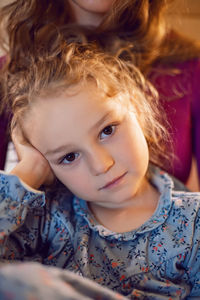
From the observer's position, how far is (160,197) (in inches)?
36.6

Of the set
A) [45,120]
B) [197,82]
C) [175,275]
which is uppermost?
[45,120]

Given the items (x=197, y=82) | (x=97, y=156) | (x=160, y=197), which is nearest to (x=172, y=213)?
(x=160, y=197)

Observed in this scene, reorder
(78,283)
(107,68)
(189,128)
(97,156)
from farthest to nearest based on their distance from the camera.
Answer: (189,128) < (107,68) < (97,156) < (78,283)

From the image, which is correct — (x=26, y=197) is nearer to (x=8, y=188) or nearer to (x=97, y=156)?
(x=8, y=188)

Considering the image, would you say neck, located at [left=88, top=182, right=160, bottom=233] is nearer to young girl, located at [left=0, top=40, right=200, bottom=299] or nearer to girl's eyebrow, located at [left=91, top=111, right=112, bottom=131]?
young girl, located at [left=0, top=40, right=200, bottom=299]

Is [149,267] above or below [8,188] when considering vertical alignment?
below

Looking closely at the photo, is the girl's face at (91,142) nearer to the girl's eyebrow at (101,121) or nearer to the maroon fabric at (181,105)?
the girl's eyebrow at (101,121)

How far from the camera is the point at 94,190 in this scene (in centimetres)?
86

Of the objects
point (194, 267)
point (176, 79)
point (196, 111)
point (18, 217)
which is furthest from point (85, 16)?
point (194, 267)

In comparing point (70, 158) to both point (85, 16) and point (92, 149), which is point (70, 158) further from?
point (85, 16)

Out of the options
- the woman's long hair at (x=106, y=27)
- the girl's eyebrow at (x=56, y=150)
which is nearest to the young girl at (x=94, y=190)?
the girl's eyebrow at (x=56, y=150)

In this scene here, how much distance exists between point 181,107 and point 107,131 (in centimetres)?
41

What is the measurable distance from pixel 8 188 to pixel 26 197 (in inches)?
1.8

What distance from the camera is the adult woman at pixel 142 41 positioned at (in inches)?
41.6
